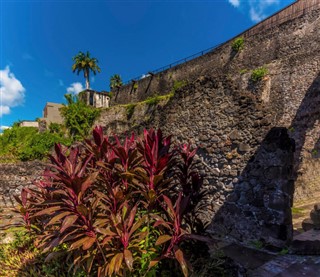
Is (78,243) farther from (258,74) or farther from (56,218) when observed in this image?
(258,74)

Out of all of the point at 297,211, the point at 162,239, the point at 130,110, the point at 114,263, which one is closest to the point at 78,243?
the point at 114,263

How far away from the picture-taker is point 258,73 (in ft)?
41.7

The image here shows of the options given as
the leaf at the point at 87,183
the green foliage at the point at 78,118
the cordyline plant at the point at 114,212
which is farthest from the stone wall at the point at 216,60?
the leaf at the point at 87,183

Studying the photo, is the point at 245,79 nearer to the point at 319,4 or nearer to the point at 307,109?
the point at 307,109

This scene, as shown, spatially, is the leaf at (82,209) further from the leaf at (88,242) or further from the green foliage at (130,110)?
the green foliage at (130,110)

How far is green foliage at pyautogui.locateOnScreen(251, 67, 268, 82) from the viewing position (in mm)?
12641

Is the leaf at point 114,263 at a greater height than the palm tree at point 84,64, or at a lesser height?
lesser

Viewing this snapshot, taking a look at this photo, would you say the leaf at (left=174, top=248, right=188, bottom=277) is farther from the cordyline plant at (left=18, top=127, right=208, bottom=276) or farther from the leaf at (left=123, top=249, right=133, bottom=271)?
the leaf at (left=123, top=249, right=133, bottom=271)

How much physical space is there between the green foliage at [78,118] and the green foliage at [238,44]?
13513mm

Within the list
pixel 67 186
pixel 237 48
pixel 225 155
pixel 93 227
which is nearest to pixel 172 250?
pixel 93 227

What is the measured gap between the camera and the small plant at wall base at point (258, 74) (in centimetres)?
1264

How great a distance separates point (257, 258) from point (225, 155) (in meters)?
1.93

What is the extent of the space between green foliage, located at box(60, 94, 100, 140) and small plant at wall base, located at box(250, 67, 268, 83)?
47.9ft

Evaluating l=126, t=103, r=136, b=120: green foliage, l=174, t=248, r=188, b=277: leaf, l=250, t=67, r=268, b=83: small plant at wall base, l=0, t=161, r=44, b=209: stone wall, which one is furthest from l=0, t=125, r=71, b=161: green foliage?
l=250, t=67, r=268, b=83: small plant at wall base
